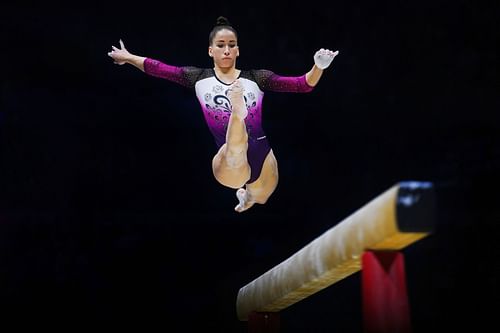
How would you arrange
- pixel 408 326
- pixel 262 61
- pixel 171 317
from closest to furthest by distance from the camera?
pixel 408 326 < pixel 262 61 < pixel 171 317

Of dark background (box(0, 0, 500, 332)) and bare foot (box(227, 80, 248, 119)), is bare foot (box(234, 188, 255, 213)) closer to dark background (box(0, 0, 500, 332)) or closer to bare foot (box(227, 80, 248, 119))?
dark background (box(0, 0, 500, 332))

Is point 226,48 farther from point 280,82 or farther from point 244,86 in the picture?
point 280,82

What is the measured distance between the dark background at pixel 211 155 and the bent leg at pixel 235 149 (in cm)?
94

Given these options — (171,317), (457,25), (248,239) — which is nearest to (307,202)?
(248,239)

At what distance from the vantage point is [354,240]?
8.05 feet

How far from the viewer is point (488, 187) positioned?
6086 mm

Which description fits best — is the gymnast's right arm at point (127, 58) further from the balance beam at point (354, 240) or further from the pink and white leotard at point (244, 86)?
the balance beam at point (354, 240)

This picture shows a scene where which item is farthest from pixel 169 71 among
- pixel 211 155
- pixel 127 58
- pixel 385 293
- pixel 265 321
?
pixel 385 293

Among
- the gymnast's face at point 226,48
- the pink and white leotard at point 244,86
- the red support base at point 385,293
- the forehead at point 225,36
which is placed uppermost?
the forehead at point 225,36

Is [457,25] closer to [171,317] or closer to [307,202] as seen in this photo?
[307,202]

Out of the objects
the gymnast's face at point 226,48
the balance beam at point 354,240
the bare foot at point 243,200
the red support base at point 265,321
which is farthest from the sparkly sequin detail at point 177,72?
the red support base at point 265,321

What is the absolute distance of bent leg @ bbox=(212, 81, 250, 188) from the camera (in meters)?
3.80

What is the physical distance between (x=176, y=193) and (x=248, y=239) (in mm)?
755

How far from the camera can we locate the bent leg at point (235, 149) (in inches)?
149
